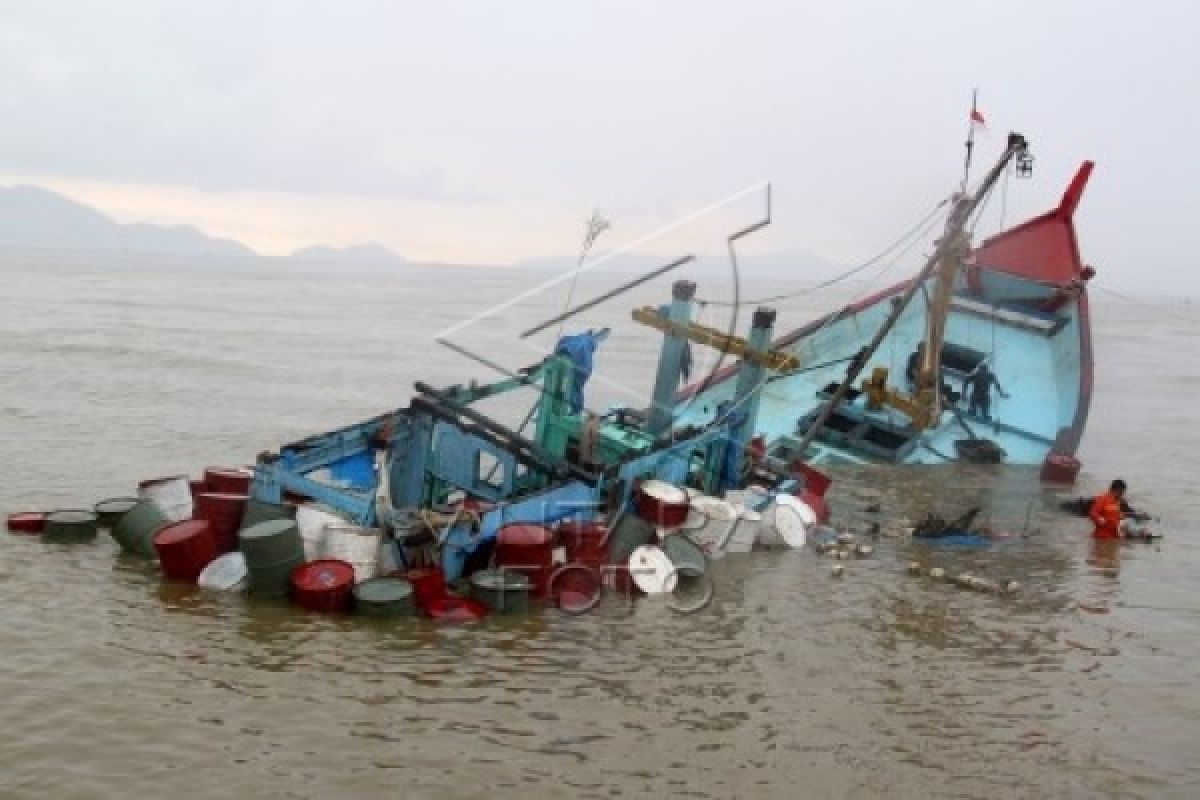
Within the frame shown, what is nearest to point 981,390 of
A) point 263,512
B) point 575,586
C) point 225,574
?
point 575,586

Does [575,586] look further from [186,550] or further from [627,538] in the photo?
[186,550]

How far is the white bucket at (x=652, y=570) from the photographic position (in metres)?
13.6

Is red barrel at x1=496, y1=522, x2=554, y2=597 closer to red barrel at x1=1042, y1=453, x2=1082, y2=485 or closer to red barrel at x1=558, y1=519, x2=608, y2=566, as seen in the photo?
red barrel at x1=558, y1=519, x2=608, y2=566

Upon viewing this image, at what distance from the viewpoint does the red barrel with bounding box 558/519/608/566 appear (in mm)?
13570

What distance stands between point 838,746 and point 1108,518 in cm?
1115

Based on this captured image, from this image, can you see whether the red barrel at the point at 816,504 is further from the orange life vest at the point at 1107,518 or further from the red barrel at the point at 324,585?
the red barrel at the point at 324,585

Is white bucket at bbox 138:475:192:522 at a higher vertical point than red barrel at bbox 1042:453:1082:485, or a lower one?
lower

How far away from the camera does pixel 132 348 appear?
4425cm

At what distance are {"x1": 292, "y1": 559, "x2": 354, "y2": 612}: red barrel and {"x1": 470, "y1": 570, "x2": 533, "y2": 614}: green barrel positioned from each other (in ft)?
4.92

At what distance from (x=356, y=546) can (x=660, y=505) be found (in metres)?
4.29

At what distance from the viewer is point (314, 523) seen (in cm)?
1266

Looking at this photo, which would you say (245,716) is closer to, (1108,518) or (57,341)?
(1108,518)

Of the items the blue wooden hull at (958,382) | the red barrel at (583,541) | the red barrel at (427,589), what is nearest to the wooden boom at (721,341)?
the red barrel at (583,541)

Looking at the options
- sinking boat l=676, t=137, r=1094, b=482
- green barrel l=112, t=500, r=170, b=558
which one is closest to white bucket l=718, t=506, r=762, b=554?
sinking boat l=676, t=137, r=1094, b=482
